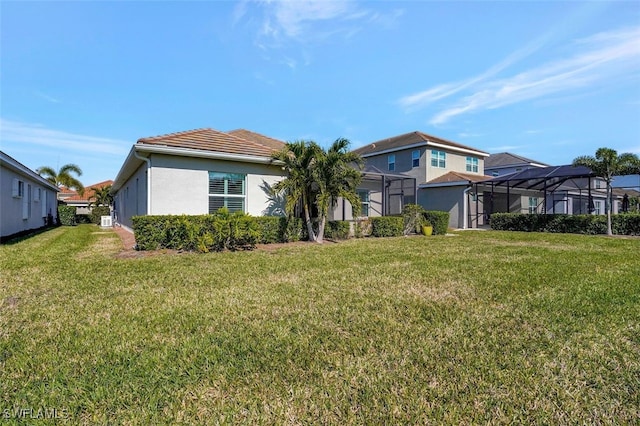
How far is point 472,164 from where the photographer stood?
26.9 m

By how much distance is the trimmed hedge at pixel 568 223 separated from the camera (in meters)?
16.8

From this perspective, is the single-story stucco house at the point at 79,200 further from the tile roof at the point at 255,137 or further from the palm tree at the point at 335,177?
the palm tree at the point at 335,177

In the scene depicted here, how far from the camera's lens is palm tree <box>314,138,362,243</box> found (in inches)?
448

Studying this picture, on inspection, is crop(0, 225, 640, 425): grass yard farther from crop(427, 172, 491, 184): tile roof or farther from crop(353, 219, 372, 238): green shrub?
crop(427, 172, 491, 184): tile roof

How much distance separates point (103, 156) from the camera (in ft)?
78.1

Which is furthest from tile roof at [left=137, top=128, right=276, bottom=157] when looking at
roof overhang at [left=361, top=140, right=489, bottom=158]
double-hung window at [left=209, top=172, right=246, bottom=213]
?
roof overhang at [left=361, top=140, right=489, bottom=158]

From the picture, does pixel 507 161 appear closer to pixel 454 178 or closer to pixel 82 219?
pixel 454 178

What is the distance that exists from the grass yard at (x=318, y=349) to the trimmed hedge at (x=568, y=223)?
1467cm

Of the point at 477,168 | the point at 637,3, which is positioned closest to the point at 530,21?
the point at 637,3

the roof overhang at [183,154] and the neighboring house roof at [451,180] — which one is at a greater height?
the neighboring house roof at [451,180]

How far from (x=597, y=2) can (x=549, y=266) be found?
750 centimetres

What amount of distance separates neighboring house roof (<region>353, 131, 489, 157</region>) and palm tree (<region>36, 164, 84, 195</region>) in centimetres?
2563

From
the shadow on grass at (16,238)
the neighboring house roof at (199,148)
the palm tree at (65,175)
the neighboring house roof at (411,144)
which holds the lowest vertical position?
the shadow on grass at (16,238)

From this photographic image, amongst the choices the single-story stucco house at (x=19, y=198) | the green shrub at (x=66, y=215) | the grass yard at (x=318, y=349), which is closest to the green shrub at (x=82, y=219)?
the green shrub at (x=66, y=215)
